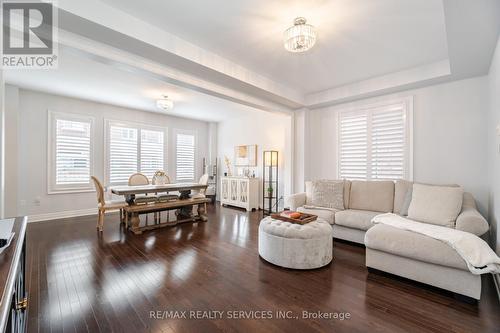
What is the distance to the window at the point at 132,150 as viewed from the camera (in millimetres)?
5742

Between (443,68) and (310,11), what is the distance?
2.41 meters

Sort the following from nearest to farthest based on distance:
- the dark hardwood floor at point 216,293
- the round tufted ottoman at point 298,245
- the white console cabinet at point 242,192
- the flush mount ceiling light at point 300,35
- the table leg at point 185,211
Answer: the dark hardwood floor at point 216,293
the flush mount ceiling light at point 300,35
the round tufted ottoman at point 298,245
the table leg at point 185,211
the white console cabinet at point 242,192

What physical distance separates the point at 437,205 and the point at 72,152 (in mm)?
6963

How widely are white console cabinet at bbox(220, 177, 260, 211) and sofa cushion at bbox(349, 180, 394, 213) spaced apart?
274 centimetres

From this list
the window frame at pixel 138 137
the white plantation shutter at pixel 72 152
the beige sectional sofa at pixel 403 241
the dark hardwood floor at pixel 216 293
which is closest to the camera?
the dark hardwood floor at pixel 216 293

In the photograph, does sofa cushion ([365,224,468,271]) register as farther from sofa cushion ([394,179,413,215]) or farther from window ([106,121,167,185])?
window ([106,121,167,185])

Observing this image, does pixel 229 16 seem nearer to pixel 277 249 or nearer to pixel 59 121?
pixel 277 249

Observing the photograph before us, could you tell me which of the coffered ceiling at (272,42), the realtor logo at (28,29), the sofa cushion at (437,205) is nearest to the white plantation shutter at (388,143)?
the coffered ceiling at (272,42)

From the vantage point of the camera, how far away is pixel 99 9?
214 centimetres

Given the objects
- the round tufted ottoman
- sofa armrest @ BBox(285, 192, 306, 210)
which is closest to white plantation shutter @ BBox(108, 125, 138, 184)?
sofa armrest @ BBox(285, 192, 306, 210)

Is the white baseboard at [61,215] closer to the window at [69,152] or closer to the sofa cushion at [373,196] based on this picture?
the window at [69,152]

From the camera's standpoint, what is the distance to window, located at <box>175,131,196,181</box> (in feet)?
23.2

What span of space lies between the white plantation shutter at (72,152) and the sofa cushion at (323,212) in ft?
16.7

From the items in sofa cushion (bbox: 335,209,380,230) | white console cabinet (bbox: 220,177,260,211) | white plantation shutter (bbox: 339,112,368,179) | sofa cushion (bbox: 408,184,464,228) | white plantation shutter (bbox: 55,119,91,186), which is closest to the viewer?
sofa cushion (bbox: 408,184,464,228)
